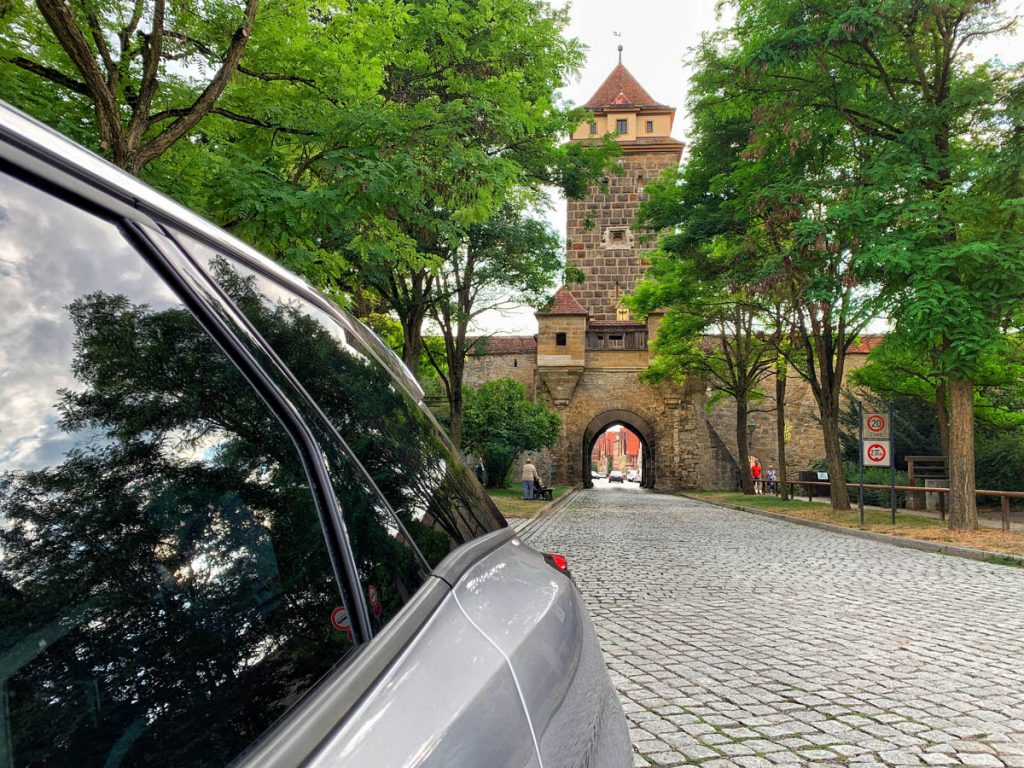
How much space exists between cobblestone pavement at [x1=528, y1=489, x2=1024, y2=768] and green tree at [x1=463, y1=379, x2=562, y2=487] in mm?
15409

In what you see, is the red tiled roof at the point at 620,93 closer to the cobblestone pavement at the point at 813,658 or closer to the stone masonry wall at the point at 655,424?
the stone masonry wall at the point at 655,424

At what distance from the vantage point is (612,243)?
1618 inches

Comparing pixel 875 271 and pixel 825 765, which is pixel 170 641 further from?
pixel 875 271

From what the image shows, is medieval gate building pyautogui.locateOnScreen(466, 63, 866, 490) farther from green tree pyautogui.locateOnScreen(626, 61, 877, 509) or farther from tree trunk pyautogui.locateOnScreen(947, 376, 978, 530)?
tree trunk pyautogui.locateOnScreen(947, 376, 978, 530)

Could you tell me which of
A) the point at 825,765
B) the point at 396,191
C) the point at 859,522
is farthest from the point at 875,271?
Result: the point at 825,765

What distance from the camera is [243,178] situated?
261 inches

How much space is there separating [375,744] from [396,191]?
694cm

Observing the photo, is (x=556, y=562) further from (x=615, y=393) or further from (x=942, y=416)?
(x=615, y=393)

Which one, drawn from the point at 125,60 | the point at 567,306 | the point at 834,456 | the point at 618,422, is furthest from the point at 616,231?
the point at 125,60

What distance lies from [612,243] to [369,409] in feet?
135

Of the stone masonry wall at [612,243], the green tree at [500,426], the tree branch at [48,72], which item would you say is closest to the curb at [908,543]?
the green tree at [500,426]

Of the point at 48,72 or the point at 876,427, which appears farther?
the point at 876,427

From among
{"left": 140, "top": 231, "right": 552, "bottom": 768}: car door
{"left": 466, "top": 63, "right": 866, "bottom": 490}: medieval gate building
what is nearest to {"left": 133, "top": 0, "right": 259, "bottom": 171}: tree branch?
{"left": 140, "top": 231, "right": 552, "bottom": 768}: car door

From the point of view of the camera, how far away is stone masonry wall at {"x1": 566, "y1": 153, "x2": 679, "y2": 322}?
4084 centimetres
